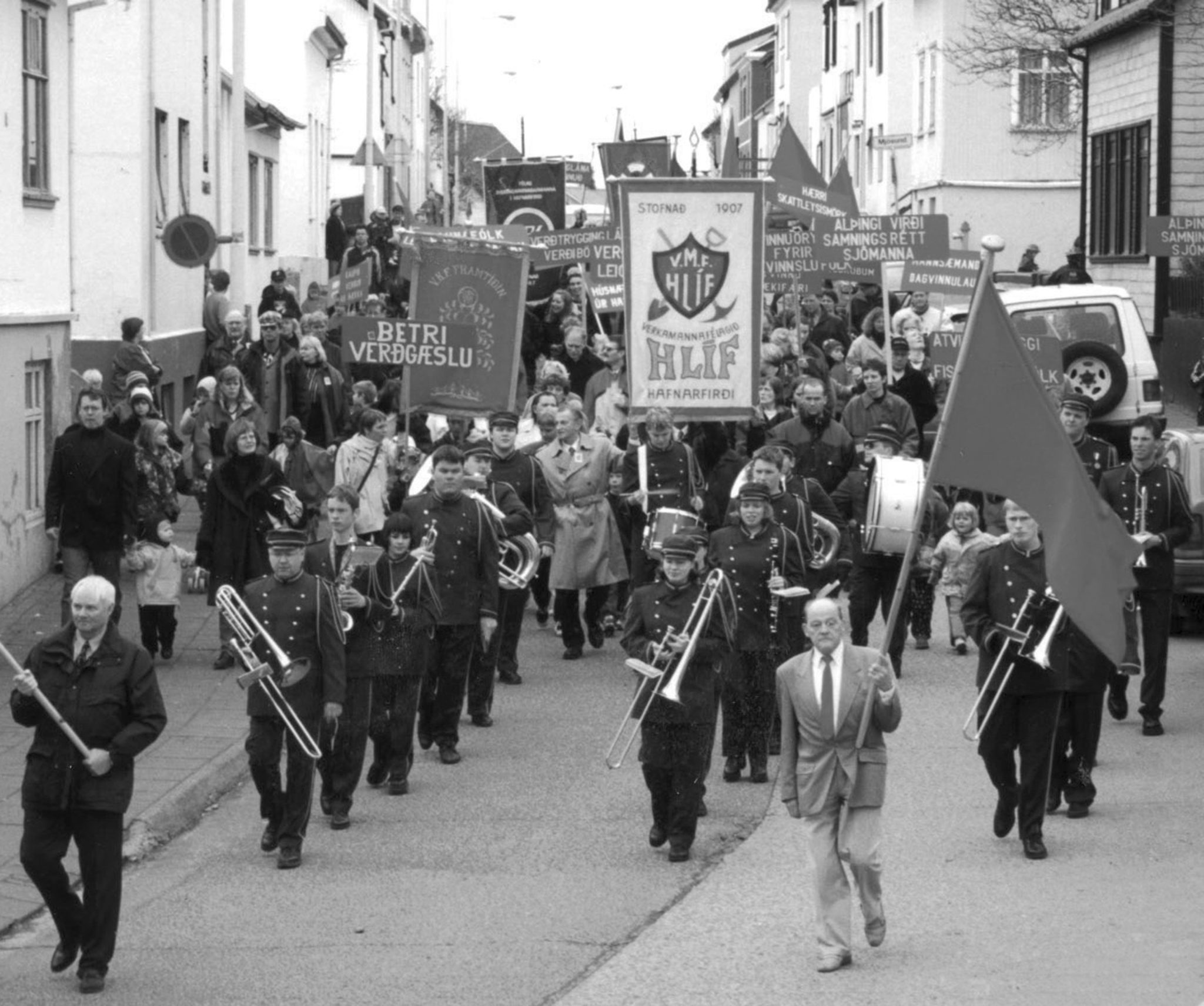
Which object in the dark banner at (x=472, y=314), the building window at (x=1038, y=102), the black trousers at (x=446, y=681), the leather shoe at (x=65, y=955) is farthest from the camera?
the building window at (x=1038, y=102)

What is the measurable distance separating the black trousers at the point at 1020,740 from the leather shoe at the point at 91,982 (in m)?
4.25

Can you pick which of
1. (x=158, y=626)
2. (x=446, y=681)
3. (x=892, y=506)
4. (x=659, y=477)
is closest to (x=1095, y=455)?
(x=892, y=506)

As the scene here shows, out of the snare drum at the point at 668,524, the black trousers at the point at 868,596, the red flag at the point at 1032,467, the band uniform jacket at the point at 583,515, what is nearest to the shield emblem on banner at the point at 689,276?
the band uniform jacket at the point at 583,515

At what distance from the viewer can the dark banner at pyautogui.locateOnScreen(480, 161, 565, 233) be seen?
3159 centimetres

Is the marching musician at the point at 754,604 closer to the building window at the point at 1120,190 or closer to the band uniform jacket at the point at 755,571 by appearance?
the band uniform jacket at the point at 755,571

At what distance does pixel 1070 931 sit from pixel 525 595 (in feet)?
20.6

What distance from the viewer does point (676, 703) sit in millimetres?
10242

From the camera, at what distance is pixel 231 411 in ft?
58.5

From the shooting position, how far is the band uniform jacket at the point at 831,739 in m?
8.59

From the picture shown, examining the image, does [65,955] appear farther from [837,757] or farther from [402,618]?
[402,618]

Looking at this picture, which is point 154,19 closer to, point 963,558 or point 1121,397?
point 1121,397

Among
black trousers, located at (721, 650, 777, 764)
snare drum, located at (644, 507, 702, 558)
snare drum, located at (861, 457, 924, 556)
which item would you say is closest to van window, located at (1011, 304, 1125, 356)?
snare drum, located at (861, 457, 924, 556)

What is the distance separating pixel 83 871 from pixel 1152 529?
708 centimetres

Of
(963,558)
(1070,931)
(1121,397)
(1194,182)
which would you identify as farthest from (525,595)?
(1194,182)
